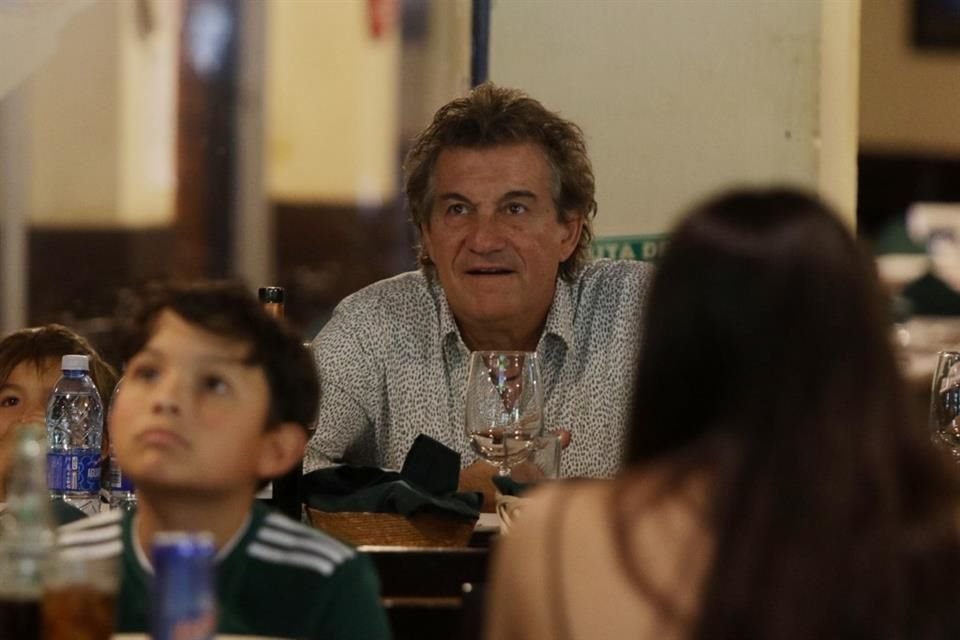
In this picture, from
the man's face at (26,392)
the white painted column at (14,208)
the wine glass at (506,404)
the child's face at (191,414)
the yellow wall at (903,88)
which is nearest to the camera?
the child's face at (191,414)

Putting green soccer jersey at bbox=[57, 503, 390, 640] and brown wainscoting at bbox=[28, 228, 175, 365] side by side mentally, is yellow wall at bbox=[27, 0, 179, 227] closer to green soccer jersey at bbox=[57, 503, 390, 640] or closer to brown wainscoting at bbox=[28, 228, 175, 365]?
brown wainscoting at bbox=[28, 228, 175, 365]

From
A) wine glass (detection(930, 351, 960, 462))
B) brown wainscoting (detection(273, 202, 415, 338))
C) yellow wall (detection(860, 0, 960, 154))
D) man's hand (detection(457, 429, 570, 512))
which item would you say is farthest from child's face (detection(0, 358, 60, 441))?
yellow wall (detection(860, 0, 960, 154))

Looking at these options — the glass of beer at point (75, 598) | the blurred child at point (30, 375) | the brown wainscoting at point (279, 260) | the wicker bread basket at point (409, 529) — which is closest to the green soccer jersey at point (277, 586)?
the glass of beer at point (75, 598)

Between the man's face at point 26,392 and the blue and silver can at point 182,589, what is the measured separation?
1847 mm

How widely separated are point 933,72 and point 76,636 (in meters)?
7.77

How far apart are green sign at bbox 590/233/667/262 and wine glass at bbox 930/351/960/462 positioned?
4.39 feet

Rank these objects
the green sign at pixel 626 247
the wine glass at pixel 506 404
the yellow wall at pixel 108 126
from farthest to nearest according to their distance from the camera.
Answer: the yellow wall at pixel 108 126 → the green sign at pixel 626 247 → the wine glass at pixel 506 404

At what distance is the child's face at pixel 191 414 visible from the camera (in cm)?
180

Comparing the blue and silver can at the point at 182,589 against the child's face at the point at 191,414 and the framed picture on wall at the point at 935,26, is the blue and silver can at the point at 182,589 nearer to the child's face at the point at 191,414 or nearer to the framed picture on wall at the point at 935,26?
the child's face at the point at 191,414

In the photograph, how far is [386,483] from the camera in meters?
2.56

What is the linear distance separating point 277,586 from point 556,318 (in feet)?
5.24

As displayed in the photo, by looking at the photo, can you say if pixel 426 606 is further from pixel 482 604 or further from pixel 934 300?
pixel 934 300

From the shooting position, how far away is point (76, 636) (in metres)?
1.58

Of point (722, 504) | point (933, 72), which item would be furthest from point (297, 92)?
point (722, 504)
